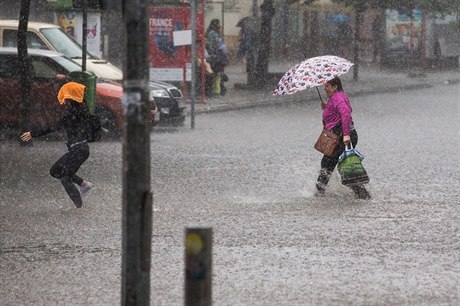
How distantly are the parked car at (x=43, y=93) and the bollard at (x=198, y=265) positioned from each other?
14806 mm

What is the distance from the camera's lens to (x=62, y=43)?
2436cm

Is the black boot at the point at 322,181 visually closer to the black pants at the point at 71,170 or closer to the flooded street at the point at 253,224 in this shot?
the flooded street at the point at 253,224

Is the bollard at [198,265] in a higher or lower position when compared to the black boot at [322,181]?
higher


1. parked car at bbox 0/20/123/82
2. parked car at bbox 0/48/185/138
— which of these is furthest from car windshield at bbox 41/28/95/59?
parked car at bbox 0/48/185/138

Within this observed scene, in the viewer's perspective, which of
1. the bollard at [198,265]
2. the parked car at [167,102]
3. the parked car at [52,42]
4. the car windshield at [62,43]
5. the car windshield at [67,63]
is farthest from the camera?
the car windshield at [62,43]

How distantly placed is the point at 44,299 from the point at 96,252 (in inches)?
73.2

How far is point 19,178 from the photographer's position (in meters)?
15.9

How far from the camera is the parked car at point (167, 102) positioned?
76.3 feet

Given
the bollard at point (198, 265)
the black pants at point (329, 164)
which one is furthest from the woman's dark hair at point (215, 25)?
the bollard at point (198, 265)

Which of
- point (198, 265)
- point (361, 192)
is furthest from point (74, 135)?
point (198, 265)

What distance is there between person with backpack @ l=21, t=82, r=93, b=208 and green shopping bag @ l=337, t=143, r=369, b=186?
264 cm

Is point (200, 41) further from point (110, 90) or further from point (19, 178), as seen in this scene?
point (19, 178)

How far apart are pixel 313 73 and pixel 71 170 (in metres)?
2.78

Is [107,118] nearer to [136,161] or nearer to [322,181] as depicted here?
[322,181]
